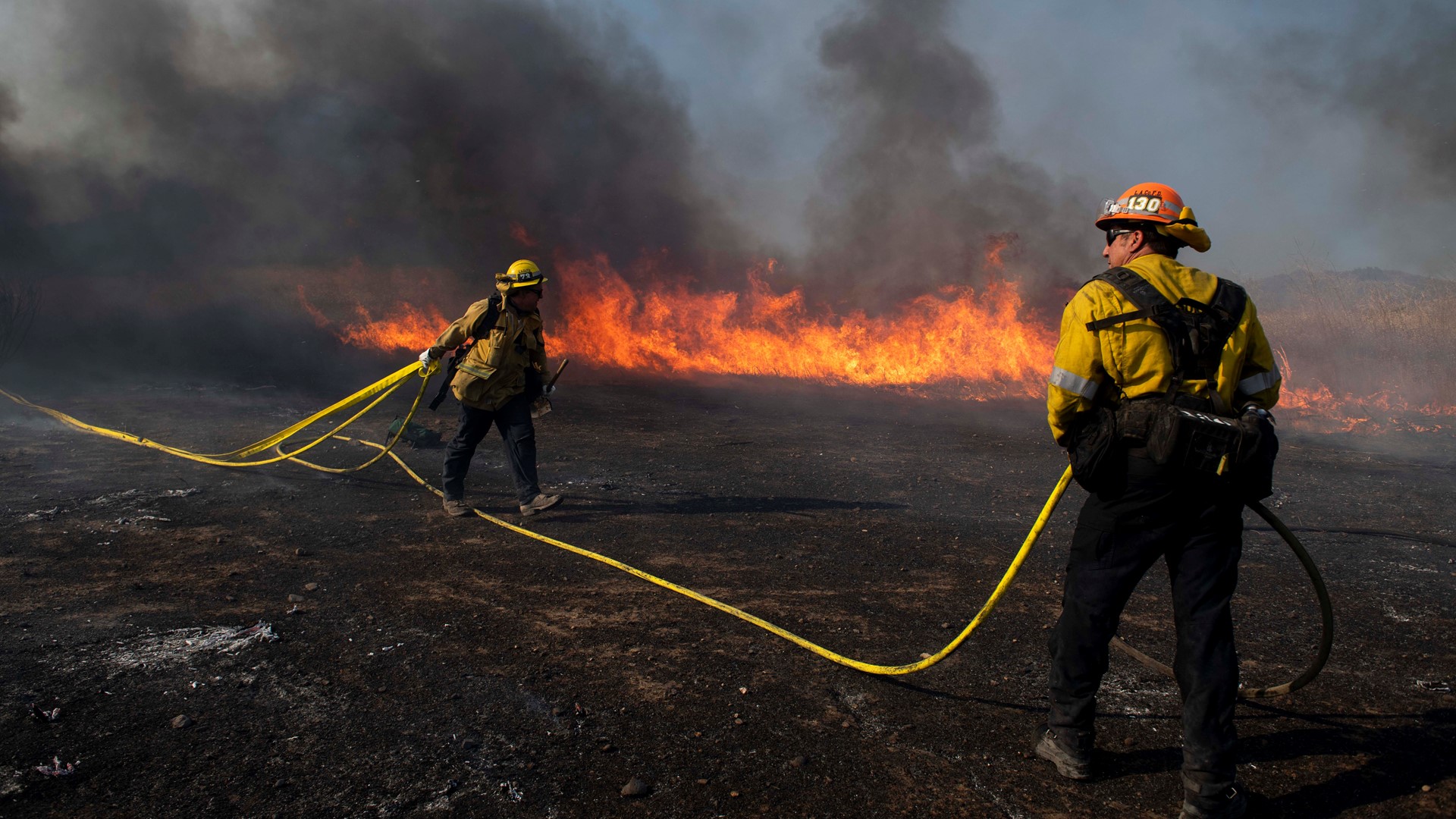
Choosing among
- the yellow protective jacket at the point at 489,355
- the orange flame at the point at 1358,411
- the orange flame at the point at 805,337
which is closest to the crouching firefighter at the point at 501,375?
the yellow protective jacket at the point at 489,355

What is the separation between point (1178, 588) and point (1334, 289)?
32.1 m

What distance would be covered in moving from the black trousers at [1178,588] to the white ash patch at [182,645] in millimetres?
3563

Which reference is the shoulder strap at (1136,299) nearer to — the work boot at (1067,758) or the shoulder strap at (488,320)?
the work boot at (1067,758)

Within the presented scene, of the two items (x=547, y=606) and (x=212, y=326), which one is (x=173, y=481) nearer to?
(x=547, y=606)

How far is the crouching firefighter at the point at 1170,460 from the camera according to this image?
Result: 2.50 m

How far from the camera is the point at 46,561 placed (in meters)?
4.77

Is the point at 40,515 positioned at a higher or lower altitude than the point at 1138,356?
lower

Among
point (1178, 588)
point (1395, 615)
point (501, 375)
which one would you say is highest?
point (501, 375)

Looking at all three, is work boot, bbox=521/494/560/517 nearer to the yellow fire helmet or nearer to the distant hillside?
the yellow fire helmet

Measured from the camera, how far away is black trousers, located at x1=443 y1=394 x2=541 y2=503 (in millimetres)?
6238

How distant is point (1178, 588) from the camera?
264 centimetres

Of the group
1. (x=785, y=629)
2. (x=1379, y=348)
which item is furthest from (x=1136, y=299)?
(x=1379, y=348)

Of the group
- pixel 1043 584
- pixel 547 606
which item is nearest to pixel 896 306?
pixel 1043 584

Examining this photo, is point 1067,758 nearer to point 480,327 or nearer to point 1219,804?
point 1219,804
